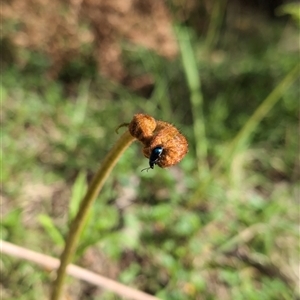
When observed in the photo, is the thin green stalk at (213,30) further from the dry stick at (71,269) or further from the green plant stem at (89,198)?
the green plant stem at (89,198)

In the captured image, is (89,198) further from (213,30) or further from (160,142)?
(213,30)

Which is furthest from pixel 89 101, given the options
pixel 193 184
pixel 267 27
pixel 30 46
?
pixel 267 27

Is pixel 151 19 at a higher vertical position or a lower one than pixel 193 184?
higher

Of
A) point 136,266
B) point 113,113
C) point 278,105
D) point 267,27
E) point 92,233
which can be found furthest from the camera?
point 267,27

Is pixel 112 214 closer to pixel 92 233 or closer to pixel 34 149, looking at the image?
pixel 92 233

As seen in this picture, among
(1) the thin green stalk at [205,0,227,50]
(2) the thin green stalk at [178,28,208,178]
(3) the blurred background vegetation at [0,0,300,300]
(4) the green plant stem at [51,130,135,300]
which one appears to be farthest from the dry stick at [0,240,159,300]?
(1) the thin green stalk at [205,0,227,50]

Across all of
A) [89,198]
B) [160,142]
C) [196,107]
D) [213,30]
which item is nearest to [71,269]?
[89,198]

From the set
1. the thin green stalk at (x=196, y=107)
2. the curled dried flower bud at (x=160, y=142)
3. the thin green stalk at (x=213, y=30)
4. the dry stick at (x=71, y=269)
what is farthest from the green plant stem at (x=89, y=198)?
the thin green stalk at (x=213, y=30)
